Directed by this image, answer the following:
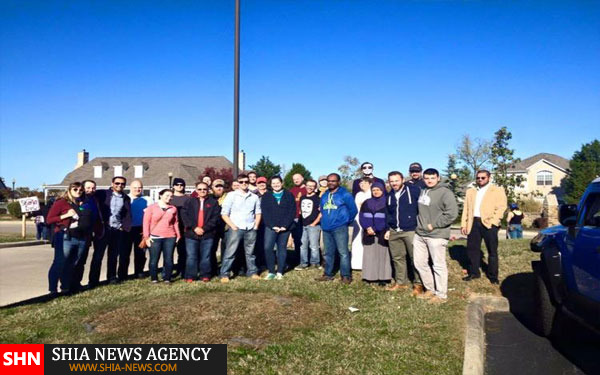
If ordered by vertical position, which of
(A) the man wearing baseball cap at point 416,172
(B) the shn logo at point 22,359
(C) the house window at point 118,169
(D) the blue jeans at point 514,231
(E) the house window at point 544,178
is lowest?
(B) the shn logo at point 22,359

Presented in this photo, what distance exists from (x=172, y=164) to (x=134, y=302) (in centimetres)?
4863

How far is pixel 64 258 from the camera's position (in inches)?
287

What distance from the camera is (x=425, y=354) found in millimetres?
4613

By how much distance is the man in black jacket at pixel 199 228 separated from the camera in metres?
8.40

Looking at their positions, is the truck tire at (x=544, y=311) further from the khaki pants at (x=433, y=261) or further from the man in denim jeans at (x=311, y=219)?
the man in denim jeans at (x=311, y=219)

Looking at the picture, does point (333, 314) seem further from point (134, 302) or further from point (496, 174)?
point (496, 174)

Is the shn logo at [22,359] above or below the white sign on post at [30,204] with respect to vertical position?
below

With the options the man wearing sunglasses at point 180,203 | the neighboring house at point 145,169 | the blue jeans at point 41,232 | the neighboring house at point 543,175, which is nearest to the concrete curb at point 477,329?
the man wearing sunglasses at point 180,203

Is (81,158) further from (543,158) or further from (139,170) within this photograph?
(543,158)

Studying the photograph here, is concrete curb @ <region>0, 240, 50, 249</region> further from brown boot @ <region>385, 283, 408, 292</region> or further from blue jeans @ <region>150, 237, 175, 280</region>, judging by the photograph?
brown boot @ <region>385, 283, 408, 292</region>

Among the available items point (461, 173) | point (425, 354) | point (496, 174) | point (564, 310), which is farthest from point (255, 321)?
point (461, 173)

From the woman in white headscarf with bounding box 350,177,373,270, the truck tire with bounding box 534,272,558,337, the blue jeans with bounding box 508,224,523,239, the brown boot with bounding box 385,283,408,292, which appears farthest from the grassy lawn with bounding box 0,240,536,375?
the blue jeans with bounding box 508,224,523,239

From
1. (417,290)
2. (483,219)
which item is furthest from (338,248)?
(483,219)

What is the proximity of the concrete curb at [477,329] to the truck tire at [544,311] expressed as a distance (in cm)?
68
